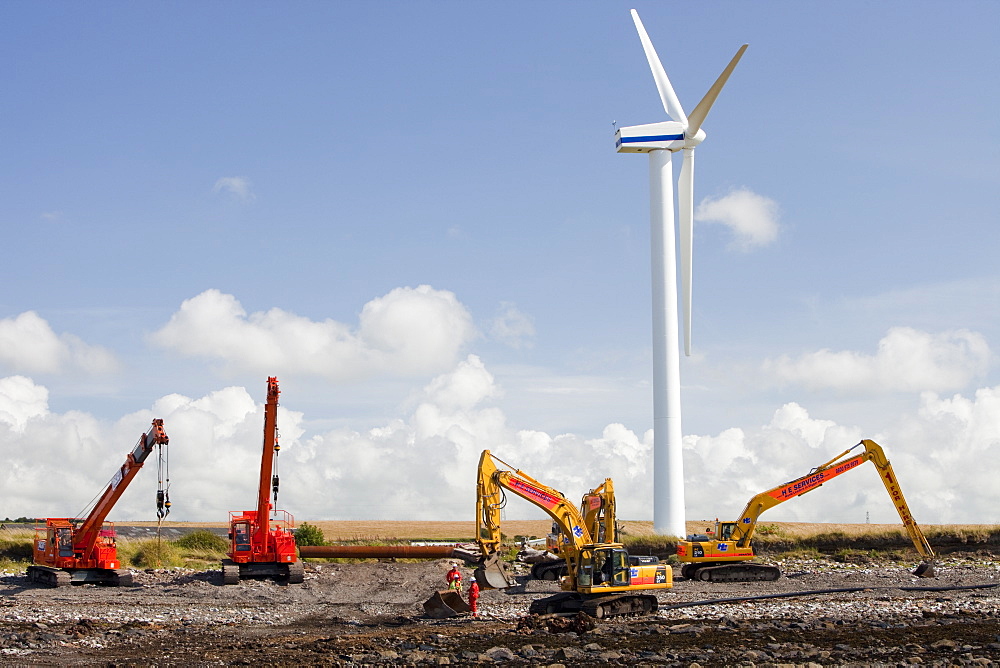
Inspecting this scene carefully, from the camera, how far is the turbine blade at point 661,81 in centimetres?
6003

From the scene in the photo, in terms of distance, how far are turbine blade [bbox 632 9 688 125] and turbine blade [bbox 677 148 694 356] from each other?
220cm

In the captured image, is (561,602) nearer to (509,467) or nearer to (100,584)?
(509,467)

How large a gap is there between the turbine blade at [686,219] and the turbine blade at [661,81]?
2.20 m

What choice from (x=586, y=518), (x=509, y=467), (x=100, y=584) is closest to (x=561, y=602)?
(x=509, y=467)

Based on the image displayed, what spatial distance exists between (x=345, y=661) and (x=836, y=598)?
20.8 metres

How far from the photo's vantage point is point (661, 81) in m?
60.5

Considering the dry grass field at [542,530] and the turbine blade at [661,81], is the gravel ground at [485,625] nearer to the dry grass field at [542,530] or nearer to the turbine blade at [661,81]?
the dry grass field at [542,530]

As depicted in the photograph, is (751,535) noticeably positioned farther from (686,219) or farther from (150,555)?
(150,555)

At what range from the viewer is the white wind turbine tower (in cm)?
5772

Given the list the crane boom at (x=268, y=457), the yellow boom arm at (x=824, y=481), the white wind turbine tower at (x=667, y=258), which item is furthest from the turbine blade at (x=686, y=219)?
the crane boom at (x=268, y=457)

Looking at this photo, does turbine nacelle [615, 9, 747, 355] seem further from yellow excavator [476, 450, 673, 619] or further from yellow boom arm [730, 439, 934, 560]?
yellow excavator [476, 450, 673, 619]

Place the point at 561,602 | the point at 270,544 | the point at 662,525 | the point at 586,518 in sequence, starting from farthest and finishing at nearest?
the point at 662,525 → the point at 270,544 → the point at 586,518 → the point at 561,602

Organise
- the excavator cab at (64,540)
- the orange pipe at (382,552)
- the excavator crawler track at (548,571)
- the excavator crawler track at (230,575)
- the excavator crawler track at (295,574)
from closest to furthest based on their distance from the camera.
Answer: the excavator crawler track at (230,575) → the excavator crawler track at (295,574) → the excavator cab at (64,540) → the excavator crawler track at (548,571) → the orange pipe at (382,552)

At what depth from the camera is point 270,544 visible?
152ft
